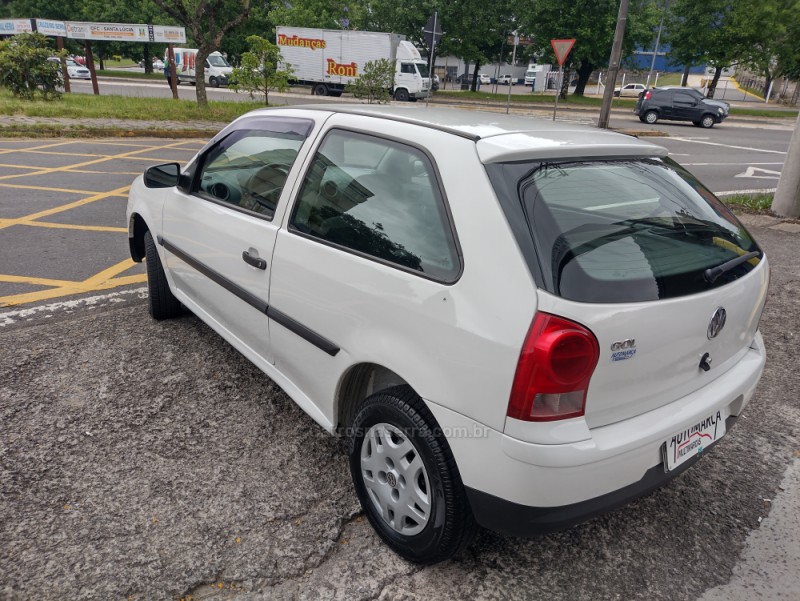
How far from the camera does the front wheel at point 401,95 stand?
2994 centimetres

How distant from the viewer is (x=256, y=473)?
265 centimetres

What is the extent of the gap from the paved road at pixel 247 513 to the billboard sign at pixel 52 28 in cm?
2091

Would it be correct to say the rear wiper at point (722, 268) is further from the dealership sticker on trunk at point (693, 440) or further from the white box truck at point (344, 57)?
the white box truck at point (344, 57)

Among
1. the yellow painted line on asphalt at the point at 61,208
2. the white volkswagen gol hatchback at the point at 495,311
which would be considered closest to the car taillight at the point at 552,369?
the white volkswagen gol hatchback at the point at 495,311

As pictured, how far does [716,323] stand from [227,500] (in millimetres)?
2021

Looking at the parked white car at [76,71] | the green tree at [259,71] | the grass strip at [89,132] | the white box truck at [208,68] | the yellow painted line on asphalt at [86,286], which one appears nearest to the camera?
the yellow painted line on asphalt at [86,286]

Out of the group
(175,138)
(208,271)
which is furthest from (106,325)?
(175,138)

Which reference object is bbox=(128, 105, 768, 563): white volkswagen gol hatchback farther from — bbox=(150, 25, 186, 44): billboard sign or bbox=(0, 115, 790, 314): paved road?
bbox=(150, 25, 186, 44): billboard sign

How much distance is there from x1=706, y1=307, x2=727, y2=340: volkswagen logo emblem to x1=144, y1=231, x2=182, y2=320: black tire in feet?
10.6

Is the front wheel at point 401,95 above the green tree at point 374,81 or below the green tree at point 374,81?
below

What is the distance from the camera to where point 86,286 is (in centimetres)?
470

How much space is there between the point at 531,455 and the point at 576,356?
0.32m

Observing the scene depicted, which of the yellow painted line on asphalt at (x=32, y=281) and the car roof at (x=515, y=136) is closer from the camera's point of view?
the car roof at (x=515, y=136)

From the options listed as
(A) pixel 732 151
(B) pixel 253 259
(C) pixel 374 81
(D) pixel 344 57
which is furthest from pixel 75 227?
(D) pixel 344 57
